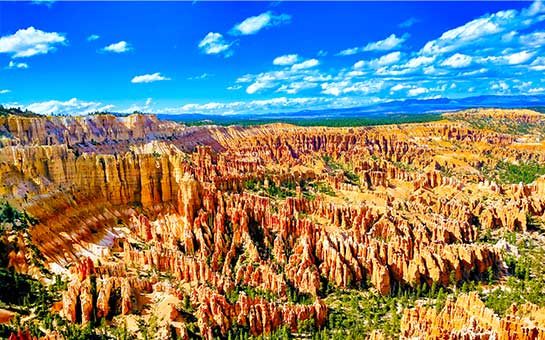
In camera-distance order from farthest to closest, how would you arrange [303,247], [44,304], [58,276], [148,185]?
[148,185] → [303,247] → [58,276] → [44,304]

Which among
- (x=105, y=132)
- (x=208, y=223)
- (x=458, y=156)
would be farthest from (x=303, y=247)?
(x=458, y=156)

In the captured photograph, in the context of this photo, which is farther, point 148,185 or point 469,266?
point 148,185

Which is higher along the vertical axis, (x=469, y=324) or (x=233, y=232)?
(x=233, y=232)

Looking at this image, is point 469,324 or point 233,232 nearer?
point 469,324

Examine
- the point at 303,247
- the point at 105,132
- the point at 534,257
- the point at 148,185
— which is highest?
the point at 105,132

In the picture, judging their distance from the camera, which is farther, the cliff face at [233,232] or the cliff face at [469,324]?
the cliff face at [233,232]

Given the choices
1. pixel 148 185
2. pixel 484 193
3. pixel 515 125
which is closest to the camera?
pixel 148 185

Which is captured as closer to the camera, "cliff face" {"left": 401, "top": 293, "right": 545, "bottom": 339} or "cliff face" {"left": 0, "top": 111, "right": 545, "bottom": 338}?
"cliff face" {"left": 401, "top": 293, "right": 545, "bottom": 339}

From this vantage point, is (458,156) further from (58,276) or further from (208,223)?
(58,276)
